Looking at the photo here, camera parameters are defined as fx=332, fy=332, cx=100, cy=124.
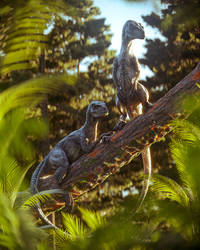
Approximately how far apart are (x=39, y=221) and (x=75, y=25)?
1118 centimetres

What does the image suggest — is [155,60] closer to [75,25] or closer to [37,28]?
[75,25]

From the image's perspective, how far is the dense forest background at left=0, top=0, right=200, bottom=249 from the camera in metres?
2.81

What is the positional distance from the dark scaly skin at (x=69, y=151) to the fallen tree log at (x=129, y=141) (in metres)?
0.10

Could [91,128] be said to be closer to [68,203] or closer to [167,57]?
[68,203]

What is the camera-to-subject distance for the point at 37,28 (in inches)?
162

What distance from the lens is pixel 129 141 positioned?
15.9 feet

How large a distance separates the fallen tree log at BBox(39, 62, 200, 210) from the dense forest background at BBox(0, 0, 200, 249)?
12.8 inches

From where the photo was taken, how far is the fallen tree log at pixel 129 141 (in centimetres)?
471

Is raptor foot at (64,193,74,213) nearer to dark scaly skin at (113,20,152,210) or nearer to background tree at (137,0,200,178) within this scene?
dark scaly skin at (113,20,152,210)

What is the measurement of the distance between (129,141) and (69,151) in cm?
97

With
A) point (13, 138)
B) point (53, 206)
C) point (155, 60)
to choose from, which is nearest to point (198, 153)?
point (13, 138)

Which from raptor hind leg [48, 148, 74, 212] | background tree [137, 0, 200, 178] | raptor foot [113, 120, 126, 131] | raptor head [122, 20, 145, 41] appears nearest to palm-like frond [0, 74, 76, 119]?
raptor hind leg [48, 148, 74, 212]

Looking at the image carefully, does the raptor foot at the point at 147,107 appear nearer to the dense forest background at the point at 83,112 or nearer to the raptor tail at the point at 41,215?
the dense forest background at the point at 83,112

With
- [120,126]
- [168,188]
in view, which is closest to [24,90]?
[120,126]
